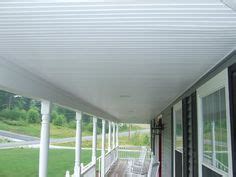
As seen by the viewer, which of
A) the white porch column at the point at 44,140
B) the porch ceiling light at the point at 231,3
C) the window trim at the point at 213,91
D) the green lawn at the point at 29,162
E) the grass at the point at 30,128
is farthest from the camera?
the green lawn at the point at 29,162

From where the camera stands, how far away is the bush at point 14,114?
48.6ft

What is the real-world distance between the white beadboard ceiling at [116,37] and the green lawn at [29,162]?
13136 mm

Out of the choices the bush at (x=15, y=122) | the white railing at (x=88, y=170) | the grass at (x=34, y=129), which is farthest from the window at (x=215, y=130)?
the grass at (x=34, y=129)

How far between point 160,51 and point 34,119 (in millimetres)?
14353

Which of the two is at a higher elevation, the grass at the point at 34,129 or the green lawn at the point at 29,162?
the grass at the point at 34,129

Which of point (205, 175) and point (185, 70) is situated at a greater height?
point (185, 70)

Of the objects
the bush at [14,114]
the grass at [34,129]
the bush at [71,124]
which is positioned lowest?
the grass at [34,129]

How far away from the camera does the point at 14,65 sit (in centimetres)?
344

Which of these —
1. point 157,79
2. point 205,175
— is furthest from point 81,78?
point 205,175

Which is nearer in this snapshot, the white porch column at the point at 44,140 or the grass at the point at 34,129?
the white porch column at the point at 44,140

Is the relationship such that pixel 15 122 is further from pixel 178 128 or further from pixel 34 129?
pixel 178 128

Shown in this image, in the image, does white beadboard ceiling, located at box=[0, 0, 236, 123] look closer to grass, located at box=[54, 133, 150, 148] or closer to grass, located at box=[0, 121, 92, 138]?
grass, located at box=[0, 121, 92, 138]

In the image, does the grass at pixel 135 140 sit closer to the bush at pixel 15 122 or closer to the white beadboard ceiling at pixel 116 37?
the bush at pixel 15 122

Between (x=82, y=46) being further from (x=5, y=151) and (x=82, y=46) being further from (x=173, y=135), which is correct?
(x=5, y=151)
